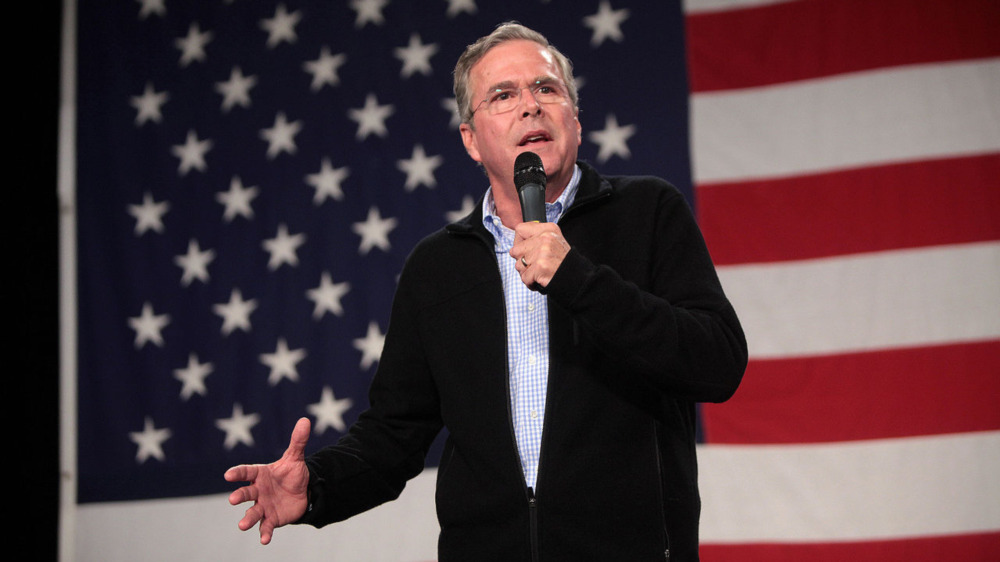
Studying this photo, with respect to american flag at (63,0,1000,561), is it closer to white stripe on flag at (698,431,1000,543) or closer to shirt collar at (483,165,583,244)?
white stripe on flag at (698,431,1000,543)

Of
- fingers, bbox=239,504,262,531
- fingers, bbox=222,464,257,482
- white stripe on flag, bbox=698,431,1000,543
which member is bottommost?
white stripe on flag, bbox=698,431,1000,543

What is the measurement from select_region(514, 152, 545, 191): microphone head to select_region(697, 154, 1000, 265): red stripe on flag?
4.81 ft

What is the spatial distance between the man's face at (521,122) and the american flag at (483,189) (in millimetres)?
Result: 1285

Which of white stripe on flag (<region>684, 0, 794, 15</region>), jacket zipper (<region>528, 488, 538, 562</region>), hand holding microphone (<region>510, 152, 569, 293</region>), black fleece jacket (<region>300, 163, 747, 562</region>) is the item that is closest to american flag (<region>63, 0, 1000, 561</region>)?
white stripe on flag (<region>684, 0, 794, 15</region>)

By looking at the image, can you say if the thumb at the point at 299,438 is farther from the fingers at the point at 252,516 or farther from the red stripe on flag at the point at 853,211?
the red stripe on flag at the point at 853,211

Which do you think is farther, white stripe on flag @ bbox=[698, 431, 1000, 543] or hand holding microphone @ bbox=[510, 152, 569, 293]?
white stripe on flag @ bbox=[698, 431, 1000, 543]

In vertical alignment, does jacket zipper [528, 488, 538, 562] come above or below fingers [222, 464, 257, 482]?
below

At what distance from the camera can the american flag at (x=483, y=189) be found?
2.49 m

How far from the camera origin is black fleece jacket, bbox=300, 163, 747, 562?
114cm

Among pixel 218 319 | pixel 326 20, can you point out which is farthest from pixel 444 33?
pixel 218 319
